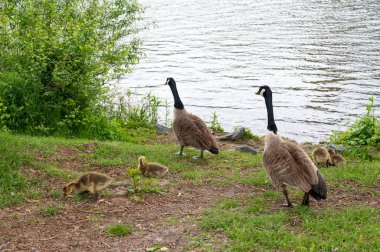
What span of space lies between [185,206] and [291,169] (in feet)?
5.74

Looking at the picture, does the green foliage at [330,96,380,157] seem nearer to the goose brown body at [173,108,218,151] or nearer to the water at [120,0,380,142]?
the water at [120,0,380,142]

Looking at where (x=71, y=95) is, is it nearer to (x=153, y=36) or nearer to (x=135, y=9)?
(x=135, y=9)

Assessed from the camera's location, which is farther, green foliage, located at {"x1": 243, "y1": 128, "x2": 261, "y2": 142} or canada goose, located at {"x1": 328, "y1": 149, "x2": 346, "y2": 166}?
green foliage, located at {"x1": 243, "y1": 128, "x2": 261, "y2": 142}

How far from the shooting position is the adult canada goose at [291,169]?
25.8 ft

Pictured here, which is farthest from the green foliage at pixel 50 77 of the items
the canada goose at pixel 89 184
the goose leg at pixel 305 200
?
the goose leg at pixel 305 200

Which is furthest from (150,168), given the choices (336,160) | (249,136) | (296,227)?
(249,136)

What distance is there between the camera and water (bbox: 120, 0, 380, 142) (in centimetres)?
1989

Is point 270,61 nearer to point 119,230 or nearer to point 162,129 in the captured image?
point 162,129

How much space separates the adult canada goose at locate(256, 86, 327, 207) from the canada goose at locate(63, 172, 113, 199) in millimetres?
2593

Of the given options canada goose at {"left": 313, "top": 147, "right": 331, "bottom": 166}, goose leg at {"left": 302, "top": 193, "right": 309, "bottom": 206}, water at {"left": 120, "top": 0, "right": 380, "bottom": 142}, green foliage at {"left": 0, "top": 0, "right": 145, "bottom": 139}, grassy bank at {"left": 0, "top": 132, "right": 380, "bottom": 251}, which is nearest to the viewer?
grassy bank at {"left": 0, "top": 132, "right": 380, "bottom": 251}

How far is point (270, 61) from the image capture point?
90.0ft

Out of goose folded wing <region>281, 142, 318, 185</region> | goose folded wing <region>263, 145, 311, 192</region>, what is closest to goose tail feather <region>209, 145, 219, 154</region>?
goose folded wing <region>263, 145, 311, 192</region>

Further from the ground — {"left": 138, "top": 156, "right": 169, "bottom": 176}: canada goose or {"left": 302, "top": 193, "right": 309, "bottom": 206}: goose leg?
{"left": 138, "top": 156, "right": 169, "bottom": 176}: canada goose

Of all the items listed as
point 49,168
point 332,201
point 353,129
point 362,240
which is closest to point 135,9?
point 353,129
